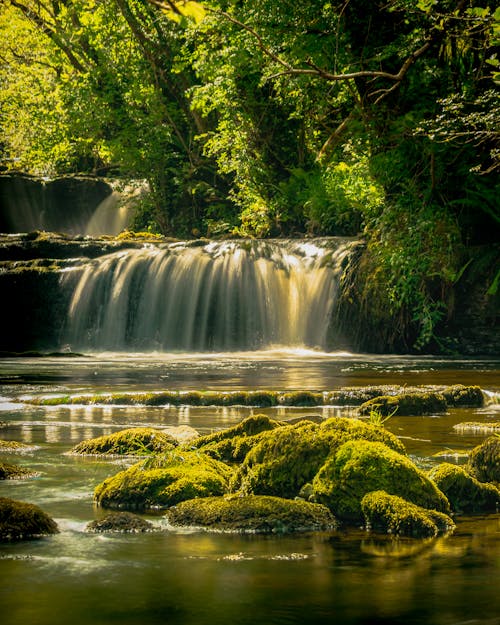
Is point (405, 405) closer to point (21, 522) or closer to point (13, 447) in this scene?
point (13, 447)

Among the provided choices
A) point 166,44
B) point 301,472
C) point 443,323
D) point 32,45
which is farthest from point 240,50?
point 32,45

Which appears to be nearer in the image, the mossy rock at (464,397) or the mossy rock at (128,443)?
the mossy rock at (128,443)

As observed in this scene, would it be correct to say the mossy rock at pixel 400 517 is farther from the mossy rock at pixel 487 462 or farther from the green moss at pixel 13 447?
the green moss at pixel 13 447

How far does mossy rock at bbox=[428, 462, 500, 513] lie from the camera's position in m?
7.72

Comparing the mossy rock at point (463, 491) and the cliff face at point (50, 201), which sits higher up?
the cliff face at point (50, 201)

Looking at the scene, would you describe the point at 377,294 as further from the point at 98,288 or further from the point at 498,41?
the point at 498,41

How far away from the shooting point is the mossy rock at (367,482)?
7.31 m

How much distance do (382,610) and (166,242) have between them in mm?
30436

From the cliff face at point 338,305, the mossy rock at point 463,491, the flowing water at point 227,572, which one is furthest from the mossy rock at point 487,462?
the cliff face at point 338,305

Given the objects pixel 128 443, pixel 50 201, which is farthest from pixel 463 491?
pixel 50 201

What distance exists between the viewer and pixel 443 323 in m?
26.0

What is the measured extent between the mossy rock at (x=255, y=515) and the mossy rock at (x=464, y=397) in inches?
310

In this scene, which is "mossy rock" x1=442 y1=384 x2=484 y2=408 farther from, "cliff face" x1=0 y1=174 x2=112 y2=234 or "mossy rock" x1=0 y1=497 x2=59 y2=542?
"cliff face" x1=0 y1=174 x2=112 y2=234

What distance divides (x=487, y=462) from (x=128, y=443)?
133 inches
